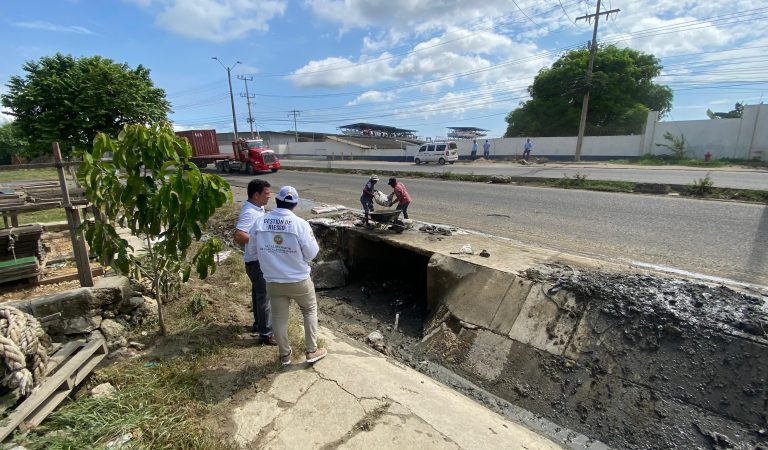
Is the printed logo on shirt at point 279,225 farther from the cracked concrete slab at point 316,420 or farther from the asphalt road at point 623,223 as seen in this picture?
the asphalt road at point 623,223

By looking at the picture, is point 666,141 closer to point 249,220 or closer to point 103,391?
point 249,220

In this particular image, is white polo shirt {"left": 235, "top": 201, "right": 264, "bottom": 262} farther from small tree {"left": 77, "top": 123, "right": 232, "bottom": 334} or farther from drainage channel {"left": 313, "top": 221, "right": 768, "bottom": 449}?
drainage channel {"left": 313, "top": 221, "right": 768, "bottom": 449}

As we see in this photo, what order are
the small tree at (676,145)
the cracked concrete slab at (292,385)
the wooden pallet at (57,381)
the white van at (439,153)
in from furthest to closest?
the white van at (439,153) → the small tree at (676,145) → the cracked concrete slab at (292,385) → the wooden pallet at (57,381)

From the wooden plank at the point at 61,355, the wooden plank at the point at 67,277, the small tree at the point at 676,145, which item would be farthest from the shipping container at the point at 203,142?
the small tree at the point at 676,145

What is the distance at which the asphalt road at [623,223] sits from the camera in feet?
17.2

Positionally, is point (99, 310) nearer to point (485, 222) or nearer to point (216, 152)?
point (485, 222)

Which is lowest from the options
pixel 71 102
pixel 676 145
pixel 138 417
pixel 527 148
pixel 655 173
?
pixel 138 417

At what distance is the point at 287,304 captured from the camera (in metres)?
3.04

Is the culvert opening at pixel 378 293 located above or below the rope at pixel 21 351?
below

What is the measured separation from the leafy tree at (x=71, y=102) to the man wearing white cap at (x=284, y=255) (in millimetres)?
15812

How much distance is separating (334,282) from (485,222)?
3.45 metres

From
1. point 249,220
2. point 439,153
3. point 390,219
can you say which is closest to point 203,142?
point 439,153

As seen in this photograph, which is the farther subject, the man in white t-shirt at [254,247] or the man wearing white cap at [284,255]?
the man in white t-shirt at [254,247]

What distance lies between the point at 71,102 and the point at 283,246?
18.0m
